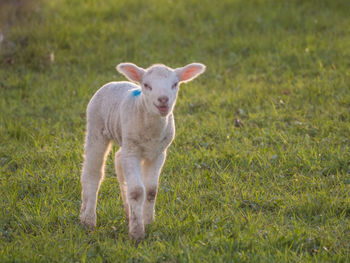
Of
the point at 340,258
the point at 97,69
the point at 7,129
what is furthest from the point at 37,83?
the point at 340,258

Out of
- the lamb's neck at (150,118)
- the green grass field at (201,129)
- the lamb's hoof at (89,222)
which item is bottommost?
the green grass field at (201,129)

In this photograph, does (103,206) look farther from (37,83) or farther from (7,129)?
(37,83)

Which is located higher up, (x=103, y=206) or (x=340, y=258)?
(x=340, y=258)

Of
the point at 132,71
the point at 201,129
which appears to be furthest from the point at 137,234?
the point at 201,129

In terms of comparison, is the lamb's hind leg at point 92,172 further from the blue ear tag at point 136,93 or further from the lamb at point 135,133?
the blue ear tag at point 136,93

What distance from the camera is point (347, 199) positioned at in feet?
17.0

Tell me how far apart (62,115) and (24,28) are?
3458 mm

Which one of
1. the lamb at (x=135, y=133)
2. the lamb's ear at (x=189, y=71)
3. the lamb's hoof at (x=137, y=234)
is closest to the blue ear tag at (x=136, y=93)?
the lamb at (x=135, y=133)

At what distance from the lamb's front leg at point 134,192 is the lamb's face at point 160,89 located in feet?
1.54

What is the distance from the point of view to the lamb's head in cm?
428

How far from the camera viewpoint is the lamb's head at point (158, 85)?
428 cm

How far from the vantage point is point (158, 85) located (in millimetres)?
4320

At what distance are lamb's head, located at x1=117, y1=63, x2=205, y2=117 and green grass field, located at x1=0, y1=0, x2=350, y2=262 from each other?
112 centimetres

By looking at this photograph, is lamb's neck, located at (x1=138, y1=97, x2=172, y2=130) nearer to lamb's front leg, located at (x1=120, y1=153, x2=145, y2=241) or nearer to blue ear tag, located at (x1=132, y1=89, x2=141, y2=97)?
blue ear tag, located at (x1=132, y1=89, x2=141, y2=97)
